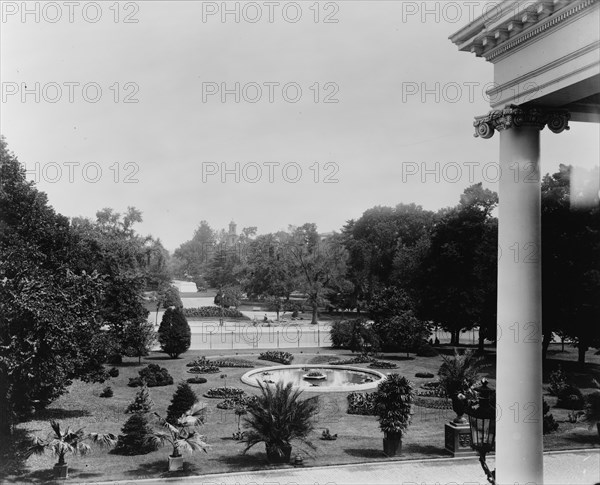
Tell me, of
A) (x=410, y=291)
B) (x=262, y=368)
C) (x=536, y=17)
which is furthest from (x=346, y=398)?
(x=410, y=291)

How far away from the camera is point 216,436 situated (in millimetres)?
19781

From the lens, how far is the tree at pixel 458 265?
132ft

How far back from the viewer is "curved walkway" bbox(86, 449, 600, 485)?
48.9 feet

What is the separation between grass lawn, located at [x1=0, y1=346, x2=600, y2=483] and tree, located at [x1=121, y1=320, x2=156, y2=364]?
4.56 ft

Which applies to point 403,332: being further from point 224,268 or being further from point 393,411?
point 224,268

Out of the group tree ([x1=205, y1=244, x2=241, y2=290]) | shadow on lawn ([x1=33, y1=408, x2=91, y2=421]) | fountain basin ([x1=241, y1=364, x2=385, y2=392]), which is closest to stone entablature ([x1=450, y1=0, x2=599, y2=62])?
fountain basin ([x1=241, y1=364, x2=385, y2=392])

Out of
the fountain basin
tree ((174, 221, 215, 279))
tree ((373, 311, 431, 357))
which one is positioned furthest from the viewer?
tree ((174, 221, 215, 279))

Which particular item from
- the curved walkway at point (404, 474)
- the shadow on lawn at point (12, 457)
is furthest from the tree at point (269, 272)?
the curved walkway at point (404, 474)

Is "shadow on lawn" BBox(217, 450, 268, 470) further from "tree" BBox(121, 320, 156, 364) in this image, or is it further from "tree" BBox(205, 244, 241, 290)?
"tree" BBox(205, 244, 241, 290)

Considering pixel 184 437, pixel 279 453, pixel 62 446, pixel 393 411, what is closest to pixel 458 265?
pixel 393 411

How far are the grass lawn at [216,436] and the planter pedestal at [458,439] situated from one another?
47 centimetres

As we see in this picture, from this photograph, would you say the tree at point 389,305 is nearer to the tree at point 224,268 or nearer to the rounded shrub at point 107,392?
the rounded shrub at point 107,392

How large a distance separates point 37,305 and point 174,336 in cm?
1990

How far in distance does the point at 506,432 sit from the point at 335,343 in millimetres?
31440
